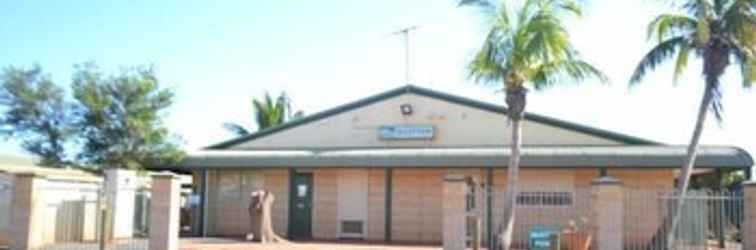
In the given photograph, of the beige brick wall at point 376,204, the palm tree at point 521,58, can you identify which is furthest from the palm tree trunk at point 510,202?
the beige brick wall at point 376,204

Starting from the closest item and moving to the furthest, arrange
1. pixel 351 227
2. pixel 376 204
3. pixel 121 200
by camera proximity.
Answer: pixel 121 200, pixel 376 204, pixel 351 227

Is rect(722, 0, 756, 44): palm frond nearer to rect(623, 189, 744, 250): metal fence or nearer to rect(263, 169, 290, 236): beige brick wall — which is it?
rect(623, 189, 744, 250): metal fence

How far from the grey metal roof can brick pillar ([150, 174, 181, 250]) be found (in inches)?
268

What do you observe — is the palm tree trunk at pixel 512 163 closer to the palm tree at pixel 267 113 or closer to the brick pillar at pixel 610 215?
the brick pillar at pixel 610 215

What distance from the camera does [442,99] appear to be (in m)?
26.5

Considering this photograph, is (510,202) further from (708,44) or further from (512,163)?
(708,44)

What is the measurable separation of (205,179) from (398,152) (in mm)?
6469

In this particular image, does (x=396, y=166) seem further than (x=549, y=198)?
Yes

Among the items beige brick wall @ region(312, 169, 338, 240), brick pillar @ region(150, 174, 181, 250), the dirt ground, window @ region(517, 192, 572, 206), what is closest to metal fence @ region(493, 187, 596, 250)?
window @ region(517, 192, 572, 206)

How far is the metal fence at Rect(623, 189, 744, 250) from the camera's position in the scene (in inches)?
741

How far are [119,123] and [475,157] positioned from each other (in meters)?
11.4

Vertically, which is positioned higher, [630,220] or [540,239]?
[630,220]

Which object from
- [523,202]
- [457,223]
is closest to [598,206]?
[457,223]

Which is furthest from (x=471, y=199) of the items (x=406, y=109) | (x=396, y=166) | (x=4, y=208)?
(x=4, y=208)
